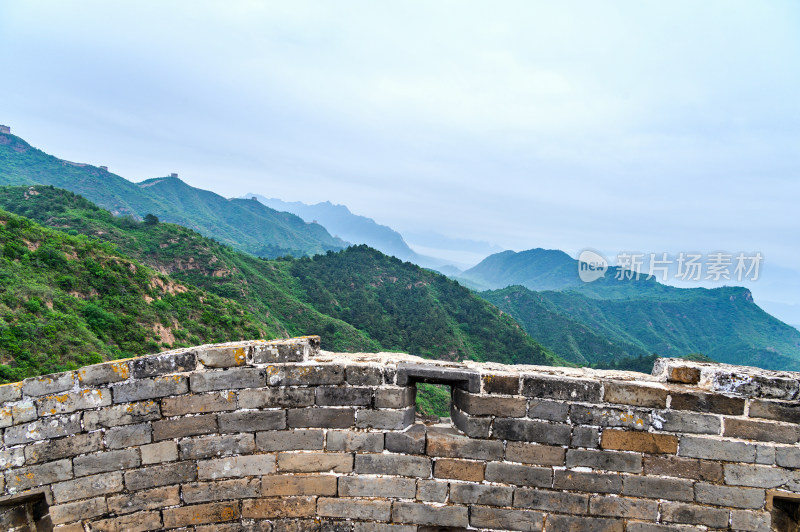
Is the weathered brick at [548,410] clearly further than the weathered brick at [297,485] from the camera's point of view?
No

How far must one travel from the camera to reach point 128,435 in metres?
3.68

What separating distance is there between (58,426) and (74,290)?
18.3 metres

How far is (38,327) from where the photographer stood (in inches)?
520

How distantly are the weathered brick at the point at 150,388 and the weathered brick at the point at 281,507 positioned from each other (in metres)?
1.42

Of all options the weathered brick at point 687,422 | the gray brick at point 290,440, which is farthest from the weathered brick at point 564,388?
the gray brick at point 290,440

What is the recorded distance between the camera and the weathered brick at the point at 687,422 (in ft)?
12.0

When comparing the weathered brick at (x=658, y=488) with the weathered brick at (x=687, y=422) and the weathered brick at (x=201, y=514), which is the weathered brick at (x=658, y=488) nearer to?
the weathered brick at (x=687, y=422)

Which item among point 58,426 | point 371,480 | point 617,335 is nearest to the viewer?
point 58,426

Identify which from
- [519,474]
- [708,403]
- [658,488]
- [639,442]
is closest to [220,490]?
[519,474]

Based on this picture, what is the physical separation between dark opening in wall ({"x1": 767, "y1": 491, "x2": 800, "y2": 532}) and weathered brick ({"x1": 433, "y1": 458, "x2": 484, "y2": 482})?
9.21ft

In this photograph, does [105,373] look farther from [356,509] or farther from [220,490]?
[356,509]

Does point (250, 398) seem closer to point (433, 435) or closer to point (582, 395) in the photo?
point (433, 435)

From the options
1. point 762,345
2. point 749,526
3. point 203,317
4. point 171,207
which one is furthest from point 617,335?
point 171,207

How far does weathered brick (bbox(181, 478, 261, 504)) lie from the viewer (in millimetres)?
3789
